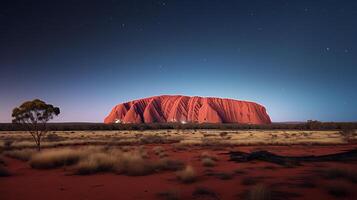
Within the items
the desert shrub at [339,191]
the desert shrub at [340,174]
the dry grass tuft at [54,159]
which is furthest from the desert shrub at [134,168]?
the desert shrub at [339,191]

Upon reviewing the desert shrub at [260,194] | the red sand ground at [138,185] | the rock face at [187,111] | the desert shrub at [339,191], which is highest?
the rock face at [187,111]

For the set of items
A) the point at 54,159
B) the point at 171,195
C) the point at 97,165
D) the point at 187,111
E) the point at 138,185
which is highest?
the point at 187,111

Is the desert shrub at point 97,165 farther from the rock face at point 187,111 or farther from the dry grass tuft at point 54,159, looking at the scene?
the rock face at point 187,111

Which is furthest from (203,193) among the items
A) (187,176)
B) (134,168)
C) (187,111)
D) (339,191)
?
(187,111)

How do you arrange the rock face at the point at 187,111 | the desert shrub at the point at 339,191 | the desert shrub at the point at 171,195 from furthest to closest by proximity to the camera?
the rock face at the point at 187,111 < the desert shrub at the point at 339,191 < the desert shrub at the point at 171,195

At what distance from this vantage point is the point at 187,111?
145 m

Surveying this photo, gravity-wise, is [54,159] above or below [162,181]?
above

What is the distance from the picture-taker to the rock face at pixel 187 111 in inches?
5512

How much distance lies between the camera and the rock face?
459ft

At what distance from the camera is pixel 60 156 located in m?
16.2

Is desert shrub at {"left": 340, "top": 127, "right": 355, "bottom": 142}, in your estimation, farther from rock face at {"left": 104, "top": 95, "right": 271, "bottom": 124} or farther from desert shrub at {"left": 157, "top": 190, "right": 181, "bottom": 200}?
rock face at {"left": 104, "top": 95, "right": 271, "bottom": 124}

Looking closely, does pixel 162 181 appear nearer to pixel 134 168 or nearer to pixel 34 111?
pixel 134 168

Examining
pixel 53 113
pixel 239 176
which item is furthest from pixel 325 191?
pixel 53 113

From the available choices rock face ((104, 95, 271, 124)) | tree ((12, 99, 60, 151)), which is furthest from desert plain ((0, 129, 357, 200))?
rock face ((104, 95, 271, 124))
